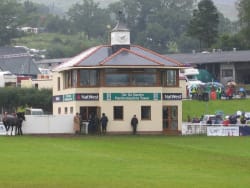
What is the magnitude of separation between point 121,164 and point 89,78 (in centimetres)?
3419

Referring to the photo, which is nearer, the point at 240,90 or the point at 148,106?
the point at 148,106

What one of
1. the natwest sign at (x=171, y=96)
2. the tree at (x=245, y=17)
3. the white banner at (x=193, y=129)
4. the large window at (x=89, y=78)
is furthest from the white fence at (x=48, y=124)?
the tree at (x=245, y=17)

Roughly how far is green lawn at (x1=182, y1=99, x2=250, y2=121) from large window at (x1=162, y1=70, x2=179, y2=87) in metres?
11.9

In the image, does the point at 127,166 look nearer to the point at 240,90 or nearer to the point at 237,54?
the point at 240,90

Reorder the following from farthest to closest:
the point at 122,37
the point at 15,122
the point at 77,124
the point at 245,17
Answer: the point at 245,17 → the point at 122,37 → the point at 77,124 → the point at 15,122

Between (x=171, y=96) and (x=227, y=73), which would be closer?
(x=171, y=96)

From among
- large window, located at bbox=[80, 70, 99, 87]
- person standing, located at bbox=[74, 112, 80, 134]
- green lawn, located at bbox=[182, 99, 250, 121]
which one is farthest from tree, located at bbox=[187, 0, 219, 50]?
person standing, located at bbox=[74, 112, 80, 134]

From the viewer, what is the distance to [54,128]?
222ft

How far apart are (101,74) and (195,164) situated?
32.6 metres

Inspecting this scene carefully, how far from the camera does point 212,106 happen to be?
91.8 meters

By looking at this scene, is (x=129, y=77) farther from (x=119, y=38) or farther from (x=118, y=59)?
(x=119, y=38)

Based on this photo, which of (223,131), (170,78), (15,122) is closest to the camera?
(15,122)

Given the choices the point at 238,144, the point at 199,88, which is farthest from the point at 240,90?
the point at 238,144

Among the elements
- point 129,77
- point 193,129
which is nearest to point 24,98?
point 129,77
